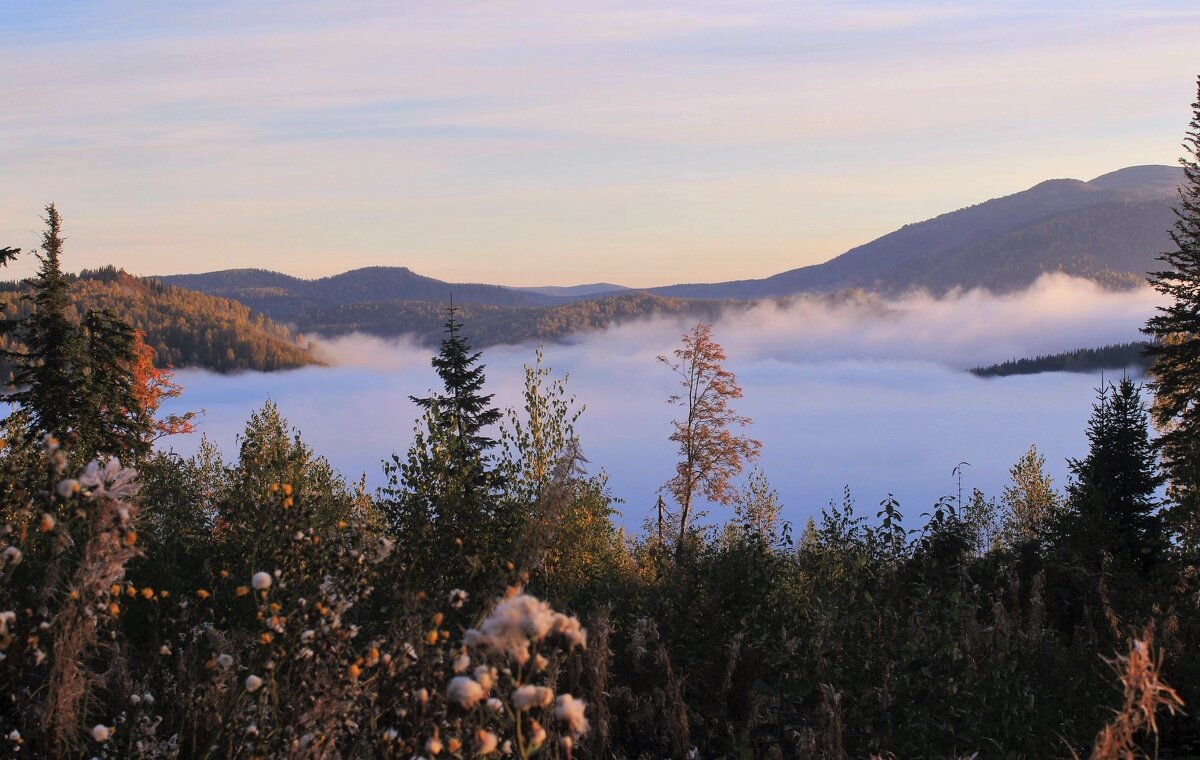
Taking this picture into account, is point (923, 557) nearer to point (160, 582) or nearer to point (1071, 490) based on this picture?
point (1071, 490)

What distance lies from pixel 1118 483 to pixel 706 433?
30.2 metres

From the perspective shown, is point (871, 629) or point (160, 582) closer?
point (871, 629)

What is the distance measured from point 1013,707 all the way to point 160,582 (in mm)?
9152

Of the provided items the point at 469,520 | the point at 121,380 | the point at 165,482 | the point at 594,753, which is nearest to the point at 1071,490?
the point at 469,520

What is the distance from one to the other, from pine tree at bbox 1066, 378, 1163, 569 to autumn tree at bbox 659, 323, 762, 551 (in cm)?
2805

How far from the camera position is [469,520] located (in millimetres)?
13742

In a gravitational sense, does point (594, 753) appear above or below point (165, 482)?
above

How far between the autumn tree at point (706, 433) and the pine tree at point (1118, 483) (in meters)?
28.1

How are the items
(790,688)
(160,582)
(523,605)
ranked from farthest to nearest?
(160,582) < (790,688) < (523,605)

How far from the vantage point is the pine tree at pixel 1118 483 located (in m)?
17.0

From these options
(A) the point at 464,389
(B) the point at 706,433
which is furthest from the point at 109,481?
(B) the point at 706,433

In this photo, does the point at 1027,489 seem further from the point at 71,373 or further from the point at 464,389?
the point at 71,373

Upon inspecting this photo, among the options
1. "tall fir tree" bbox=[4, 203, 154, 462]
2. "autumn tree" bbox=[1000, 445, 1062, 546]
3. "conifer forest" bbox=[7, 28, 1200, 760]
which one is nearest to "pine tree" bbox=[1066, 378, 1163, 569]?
"conifer forest" bbox=[7, 28, 1200, 760]

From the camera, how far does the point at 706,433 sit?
49156mm
